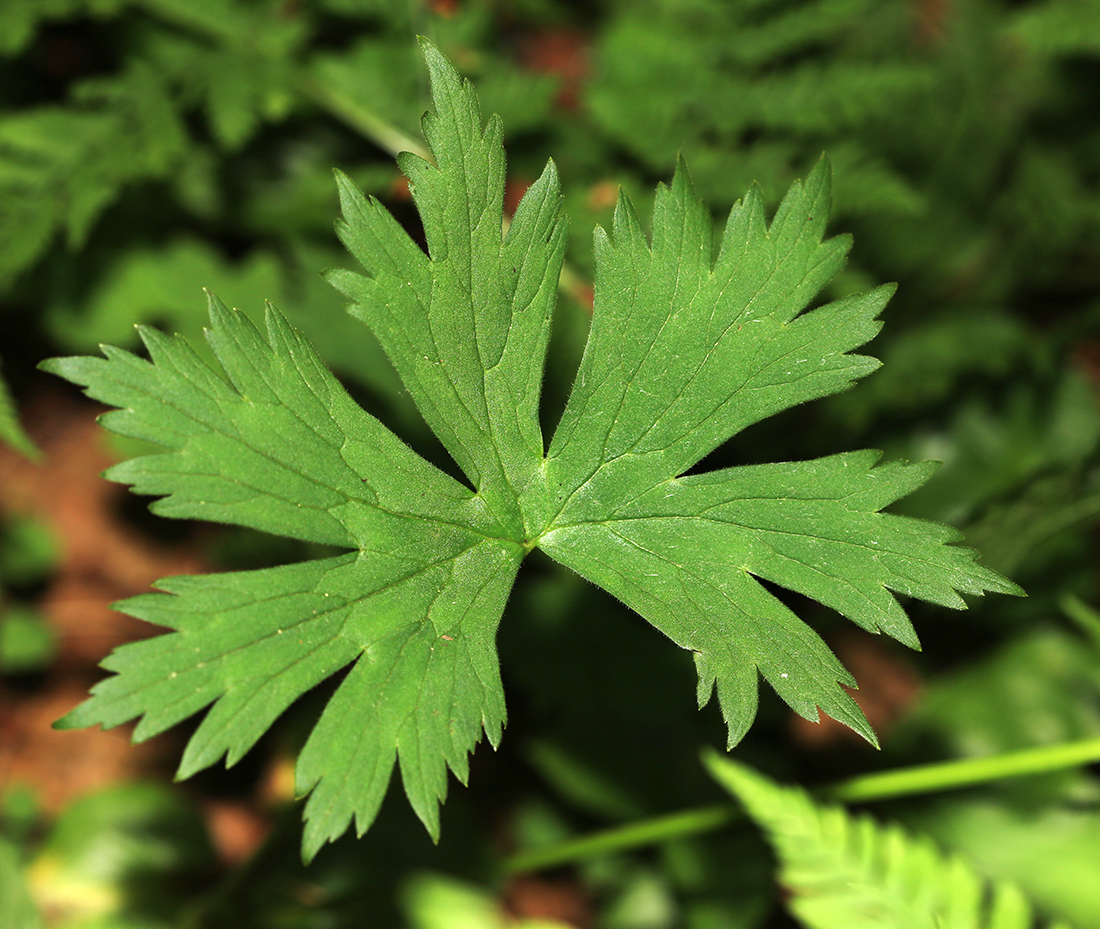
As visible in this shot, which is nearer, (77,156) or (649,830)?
(649,830)

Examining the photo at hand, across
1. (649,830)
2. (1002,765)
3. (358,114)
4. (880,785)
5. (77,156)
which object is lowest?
(649,830)

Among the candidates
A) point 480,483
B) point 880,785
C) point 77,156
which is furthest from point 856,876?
point 77,156

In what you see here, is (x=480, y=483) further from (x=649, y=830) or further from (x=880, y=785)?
(x=880, y=785)

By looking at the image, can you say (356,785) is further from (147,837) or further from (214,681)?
(147,837)

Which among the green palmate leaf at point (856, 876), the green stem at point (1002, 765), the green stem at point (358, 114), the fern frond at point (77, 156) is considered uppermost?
the green stem at point (358, 114)

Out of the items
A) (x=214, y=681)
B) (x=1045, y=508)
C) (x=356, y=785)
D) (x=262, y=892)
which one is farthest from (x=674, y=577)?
(x=262, y=892)

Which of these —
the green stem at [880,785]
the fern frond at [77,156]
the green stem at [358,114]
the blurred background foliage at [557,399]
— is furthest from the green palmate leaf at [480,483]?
the green stem at [358,114]

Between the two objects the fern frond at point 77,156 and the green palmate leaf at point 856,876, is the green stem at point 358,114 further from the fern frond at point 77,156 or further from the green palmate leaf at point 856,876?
the green palmate leaf at point 856,876
